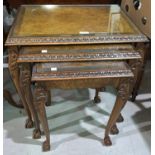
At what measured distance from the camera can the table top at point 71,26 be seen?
3.79 ft

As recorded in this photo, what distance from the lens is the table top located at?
3.79 feet

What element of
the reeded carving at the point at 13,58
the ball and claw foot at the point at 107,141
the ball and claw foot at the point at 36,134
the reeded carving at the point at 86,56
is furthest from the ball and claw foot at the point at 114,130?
the reeded carving at the point at 13,58

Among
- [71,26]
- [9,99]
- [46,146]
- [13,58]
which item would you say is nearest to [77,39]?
[71,26]

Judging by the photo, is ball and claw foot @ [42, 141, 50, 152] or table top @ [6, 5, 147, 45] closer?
table top @ [6, 5, 147, 45]

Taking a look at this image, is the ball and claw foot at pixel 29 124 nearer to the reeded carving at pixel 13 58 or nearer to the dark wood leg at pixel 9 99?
the dark wood leg at pixel 9 99

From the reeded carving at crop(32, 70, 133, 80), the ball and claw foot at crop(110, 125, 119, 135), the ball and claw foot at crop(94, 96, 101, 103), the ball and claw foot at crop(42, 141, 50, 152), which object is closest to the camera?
the reeded carving at crop(32, 70, 133, 80)

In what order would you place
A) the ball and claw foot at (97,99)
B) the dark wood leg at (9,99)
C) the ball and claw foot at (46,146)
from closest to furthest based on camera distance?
1. the ball and claw foot at (46,146)
2. the dark wood leg at (9,99)
3. the ball and claw foot at (97,99)

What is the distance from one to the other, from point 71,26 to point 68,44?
16cm

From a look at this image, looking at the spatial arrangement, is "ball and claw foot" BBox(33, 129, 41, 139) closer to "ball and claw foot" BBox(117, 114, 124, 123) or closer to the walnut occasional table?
the walnut occasional table

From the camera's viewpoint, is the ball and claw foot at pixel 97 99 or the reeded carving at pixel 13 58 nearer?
the reeded carving at pixel 13 58

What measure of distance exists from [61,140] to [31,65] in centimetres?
52

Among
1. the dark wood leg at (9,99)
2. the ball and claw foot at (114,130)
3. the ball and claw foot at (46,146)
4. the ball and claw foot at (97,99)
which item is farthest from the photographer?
the ball and claw foot at (97,99)

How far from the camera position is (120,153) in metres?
1.41

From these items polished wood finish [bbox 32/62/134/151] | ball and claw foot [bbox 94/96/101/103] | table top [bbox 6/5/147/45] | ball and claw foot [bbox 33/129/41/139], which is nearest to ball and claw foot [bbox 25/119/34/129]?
ball and claw foot [bbox 33/129/41/139]
